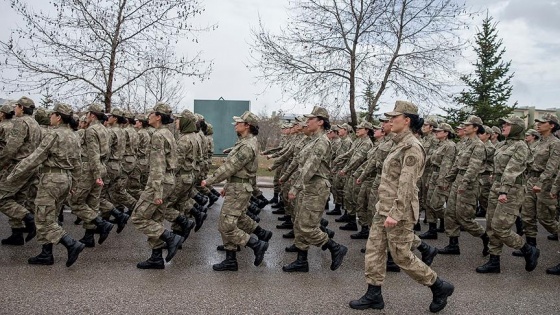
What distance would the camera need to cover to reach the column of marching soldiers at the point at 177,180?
6.39 m

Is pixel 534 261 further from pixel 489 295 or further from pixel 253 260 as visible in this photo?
pixel 253 260

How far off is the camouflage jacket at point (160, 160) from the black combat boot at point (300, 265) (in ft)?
6.39

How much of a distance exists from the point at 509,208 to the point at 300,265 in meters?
3.01

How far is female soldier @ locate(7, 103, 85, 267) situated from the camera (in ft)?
20.3

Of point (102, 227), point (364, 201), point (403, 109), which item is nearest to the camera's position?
point (403, 109)

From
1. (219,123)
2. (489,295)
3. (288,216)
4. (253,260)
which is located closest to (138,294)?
(253,260)

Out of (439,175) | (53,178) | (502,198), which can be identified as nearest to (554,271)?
(502,198)

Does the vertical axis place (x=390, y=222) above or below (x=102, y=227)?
above

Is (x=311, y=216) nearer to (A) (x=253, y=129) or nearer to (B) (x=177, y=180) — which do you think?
(A) (x=253, y=129)

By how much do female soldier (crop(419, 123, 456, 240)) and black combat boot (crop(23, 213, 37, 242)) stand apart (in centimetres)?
678

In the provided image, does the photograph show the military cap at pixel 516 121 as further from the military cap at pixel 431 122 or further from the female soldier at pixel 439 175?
the military cap at pixel 431 122

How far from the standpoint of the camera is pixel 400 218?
189 inches

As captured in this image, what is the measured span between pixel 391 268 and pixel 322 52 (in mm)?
11615

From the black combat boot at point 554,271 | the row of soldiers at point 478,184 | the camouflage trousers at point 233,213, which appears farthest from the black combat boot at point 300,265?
the black combat boot at point 554,271
